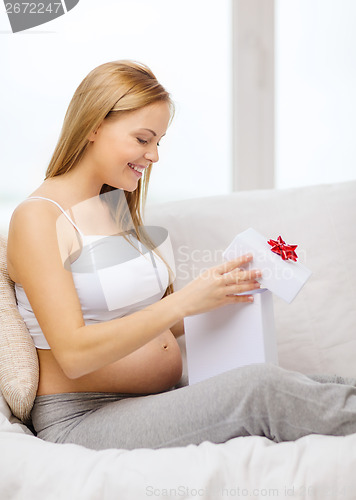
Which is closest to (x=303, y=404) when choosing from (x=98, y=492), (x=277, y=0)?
(x=98, y=492)

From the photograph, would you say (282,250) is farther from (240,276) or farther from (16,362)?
(16,362)

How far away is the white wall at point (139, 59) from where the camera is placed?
227cm

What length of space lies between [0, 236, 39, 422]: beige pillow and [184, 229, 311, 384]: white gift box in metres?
0.34

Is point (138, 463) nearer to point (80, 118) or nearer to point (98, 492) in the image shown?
point (98, 492)

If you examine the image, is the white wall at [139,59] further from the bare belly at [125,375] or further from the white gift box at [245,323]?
the white gift box at [245,323]

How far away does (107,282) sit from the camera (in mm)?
1235

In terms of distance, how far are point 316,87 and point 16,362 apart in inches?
78.8

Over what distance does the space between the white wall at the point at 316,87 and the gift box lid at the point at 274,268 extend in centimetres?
160

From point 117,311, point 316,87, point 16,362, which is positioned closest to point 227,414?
point 117,311

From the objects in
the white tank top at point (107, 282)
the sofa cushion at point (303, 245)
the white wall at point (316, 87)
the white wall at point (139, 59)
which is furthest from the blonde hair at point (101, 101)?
the white wall at point (316, 87)

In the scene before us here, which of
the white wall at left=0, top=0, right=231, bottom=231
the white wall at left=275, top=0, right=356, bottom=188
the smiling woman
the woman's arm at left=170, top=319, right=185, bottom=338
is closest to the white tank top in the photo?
the smiling woman

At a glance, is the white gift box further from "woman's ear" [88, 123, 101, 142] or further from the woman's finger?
"woman's ear" [88, 123, 101, 142]

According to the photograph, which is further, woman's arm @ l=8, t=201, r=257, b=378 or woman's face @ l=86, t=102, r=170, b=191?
woman's face @ l=86, t=102, r=170, b=191

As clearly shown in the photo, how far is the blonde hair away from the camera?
127 cm
